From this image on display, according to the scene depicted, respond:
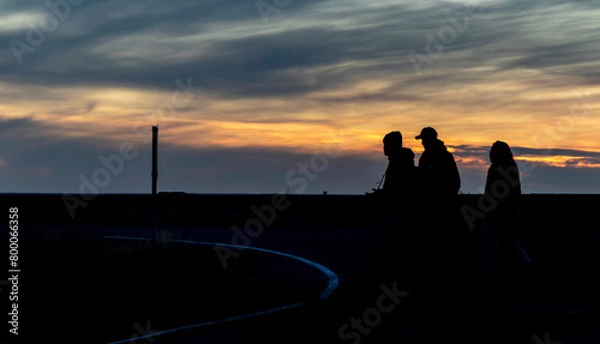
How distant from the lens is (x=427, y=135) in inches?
509

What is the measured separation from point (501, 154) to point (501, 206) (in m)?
0.78

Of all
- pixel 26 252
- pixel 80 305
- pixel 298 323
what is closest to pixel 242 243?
pixel 26 252

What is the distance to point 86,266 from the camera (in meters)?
15.0

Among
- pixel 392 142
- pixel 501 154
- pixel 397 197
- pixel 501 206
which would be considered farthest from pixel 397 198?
pixel 501 154

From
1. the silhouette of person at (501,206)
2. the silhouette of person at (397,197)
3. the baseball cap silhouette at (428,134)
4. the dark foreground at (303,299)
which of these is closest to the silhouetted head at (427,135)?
the baseball cap silhouette at (428,134)

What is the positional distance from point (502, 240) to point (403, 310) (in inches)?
158

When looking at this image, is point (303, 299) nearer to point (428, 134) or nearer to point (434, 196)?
point (434, 196)

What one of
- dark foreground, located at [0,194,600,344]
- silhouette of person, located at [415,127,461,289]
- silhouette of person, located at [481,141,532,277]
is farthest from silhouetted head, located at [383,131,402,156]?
silhouette of person, located at [481,141,532,277]

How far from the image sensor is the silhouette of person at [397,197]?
12.4 metres

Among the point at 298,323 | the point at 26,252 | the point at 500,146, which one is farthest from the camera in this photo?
the point at 26,252

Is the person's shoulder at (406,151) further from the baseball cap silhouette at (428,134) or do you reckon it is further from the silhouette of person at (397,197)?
the baseball cap silhouette at (428,134)

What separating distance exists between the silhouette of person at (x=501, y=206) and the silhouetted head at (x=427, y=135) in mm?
1535

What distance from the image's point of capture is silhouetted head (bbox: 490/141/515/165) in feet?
46.2

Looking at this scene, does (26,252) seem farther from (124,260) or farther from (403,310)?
(403,310)
